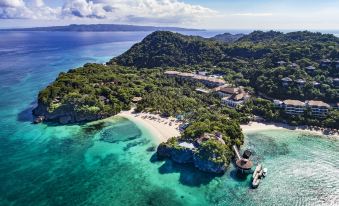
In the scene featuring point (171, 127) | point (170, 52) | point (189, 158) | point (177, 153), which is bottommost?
point (171, 127)

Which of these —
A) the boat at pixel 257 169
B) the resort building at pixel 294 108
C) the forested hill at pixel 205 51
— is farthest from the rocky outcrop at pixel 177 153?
the forested hill at pixel 205 51

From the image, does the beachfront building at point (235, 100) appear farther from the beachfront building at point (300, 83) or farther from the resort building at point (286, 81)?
the beachfront building at point (300, 83)

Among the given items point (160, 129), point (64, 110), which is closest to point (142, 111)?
point (160, 129)

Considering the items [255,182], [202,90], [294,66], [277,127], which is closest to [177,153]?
[255,182]

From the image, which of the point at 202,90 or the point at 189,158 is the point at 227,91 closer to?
the point at 202,90

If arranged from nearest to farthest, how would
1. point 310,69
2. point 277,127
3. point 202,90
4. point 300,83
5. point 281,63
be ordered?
point 277,127, point 300,83, point 310,69, point 202,90, point 281,63
